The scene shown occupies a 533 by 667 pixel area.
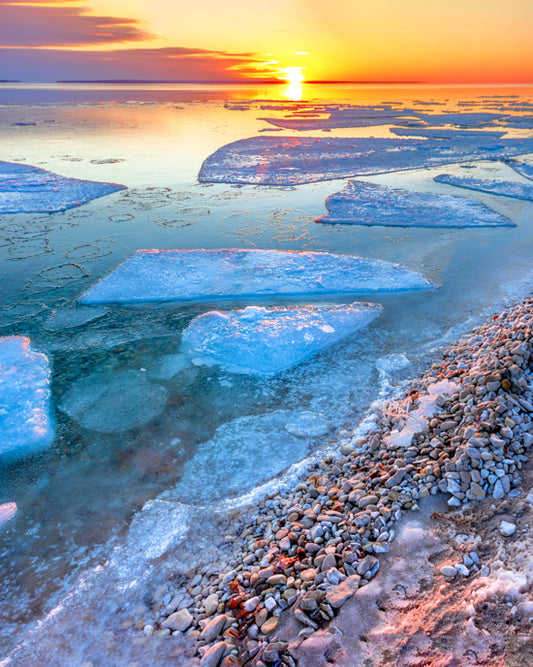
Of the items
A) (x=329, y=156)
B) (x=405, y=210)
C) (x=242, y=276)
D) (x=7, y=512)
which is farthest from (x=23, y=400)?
(x=329, y=156)

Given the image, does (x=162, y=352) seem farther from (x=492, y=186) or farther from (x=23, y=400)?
(x=492, y=186)

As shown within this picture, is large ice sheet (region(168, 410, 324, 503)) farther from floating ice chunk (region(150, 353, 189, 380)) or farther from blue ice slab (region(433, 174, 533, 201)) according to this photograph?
blue ice slab (region(433, 174, 533, 201))

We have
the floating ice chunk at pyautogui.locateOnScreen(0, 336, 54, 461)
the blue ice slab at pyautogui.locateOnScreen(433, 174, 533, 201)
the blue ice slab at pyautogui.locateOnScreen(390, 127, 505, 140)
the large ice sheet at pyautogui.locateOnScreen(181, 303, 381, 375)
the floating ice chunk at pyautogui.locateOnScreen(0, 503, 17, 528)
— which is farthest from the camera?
the blue ice slab at pyautogui.locateOnScreen(390, 127, 505, 140)

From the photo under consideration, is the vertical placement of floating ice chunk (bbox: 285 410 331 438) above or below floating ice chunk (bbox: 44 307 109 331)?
below

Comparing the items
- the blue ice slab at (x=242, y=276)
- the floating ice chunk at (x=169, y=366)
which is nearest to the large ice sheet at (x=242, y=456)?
the floating ice chunk at (x=169, y=366)

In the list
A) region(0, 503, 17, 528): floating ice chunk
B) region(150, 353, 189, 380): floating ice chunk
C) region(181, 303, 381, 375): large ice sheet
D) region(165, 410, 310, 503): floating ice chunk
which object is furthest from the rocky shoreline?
region(150, 353, 189, 380): floating ice chunk
